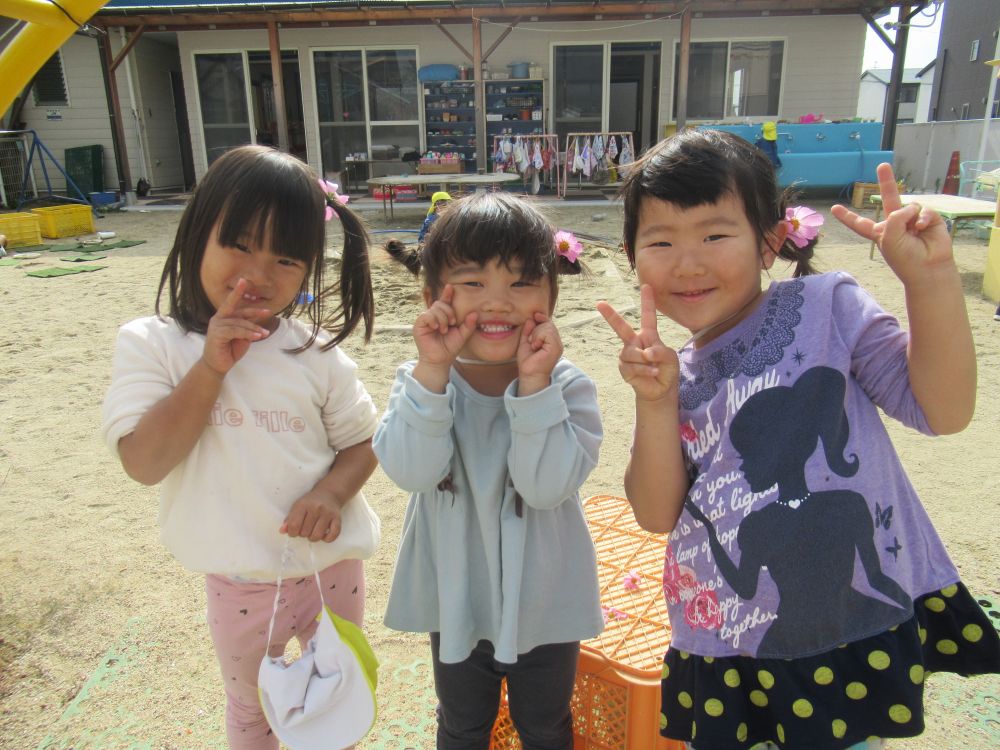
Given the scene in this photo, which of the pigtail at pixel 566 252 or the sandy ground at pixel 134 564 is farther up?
the pigtail at pixel 566 252

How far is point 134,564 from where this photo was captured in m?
2.55

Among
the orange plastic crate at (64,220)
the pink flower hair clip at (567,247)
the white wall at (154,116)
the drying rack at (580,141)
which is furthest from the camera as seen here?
the white wall at (154,116)

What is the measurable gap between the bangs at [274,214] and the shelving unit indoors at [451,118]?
1237cm

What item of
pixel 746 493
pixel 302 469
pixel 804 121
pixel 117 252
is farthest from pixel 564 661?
pixel 804 121

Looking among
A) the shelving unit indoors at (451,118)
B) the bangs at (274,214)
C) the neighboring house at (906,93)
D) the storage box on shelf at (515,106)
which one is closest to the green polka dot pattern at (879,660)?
the bangs at (274,214)

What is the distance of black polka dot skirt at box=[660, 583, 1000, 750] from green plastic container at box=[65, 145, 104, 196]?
15580 mm

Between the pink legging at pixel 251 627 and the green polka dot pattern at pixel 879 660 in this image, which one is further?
the pink legging at pixel 251 627

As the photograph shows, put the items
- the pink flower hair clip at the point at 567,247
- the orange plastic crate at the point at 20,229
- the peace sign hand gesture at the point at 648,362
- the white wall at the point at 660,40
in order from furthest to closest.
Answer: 1. the white wall at the point at 660,40
2. the orange plastic crate at the point at 20,229
3. the pink flower hair clip at the point at 567,247
4. the peace sign hand gesture at the point at 648,362

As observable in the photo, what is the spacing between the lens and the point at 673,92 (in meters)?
13.4

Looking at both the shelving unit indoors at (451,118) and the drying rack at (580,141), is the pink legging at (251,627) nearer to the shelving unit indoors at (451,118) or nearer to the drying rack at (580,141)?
the drying rack at (580,141)

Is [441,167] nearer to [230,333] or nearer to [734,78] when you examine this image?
[734,78]

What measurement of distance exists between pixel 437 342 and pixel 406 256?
1.25ft

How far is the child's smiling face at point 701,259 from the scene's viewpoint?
1.20m

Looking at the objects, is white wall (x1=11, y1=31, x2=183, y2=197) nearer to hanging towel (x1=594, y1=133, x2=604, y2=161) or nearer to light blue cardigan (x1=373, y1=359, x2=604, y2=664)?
hanging towel (x1=594, y1=133, x2=604, y2=161)
